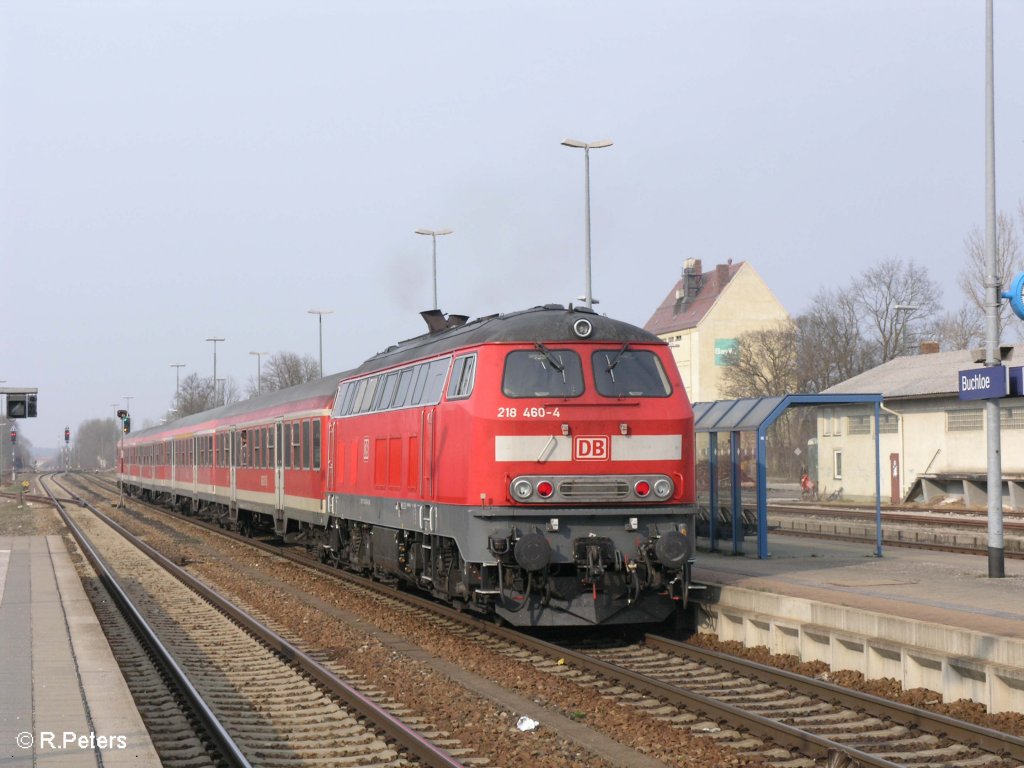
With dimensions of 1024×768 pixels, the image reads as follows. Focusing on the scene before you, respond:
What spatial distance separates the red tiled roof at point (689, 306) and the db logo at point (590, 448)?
66.6 meters

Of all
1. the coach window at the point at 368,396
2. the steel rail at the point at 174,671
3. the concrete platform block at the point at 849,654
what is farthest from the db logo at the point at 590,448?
the coach window at the point at 368,396

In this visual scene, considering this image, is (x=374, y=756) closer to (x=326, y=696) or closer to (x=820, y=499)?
(x=326, y=696)

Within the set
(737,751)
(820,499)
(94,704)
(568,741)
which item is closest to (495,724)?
(568,741)

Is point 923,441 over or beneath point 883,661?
over

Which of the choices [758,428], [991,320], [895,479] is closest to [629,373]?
[991,320]

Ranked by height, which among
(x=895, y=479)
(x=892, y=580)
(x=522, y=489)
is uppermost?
(x=522, y=489)

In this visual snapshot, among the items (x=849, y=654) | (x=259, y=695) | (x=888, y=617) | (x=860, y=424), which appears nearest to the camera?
(x=888, y=617)

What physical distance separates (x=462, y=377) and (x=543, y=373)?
100cm

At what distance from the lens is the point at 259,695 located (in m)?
11.2

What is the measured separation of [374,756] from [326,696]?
238 centimetres

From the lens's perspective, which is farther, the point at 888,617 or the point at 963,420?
the point at 963,420

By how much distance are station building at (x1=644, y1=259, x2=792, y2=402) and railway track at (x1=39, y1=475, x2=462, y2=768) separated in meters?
61.6

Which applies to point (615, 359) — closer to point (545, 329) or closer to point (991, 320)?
point (545, 329)

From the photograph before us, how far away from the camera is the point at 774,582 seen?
590 inches
